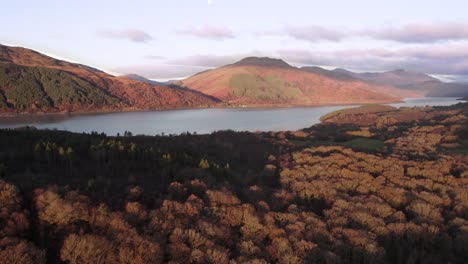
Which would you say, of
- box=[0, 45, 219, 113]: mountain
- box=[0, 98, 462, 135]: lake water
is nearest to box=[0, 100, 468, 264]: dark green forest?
box=[0, 98, 462, 135]: lake water

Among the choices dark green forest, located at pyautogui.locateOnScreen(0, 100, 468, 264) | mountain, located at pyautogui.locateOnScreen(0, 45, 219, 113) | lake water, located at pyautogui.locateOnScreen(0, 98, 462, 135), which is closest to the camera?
dark green forest, located at pyautogui.locateOnScreen(0, 100, 468, 264)

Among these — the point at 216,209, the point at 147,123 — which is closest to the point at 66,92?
the point at 147,123

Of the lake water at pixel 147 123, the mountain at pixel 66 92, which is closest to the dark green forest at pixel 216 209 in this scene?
the lake water at pixel 147 123

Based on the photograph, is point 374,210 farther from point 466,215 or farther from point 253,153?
point 253,153

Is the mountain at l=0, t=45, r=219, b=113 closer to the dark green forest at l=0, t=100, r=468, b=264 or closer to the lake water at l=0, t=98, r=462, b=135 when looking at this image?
the lake water at l=0, t=98, r=462, b=135

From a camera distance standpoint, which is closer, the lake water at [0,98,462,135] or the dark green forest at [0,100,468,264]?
the dark green forest at [0,100,468,264]

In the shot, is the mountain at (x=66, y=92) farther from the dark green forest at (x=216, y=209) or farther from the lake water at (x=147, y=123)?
the dark green forest at (x=216, y=209)
